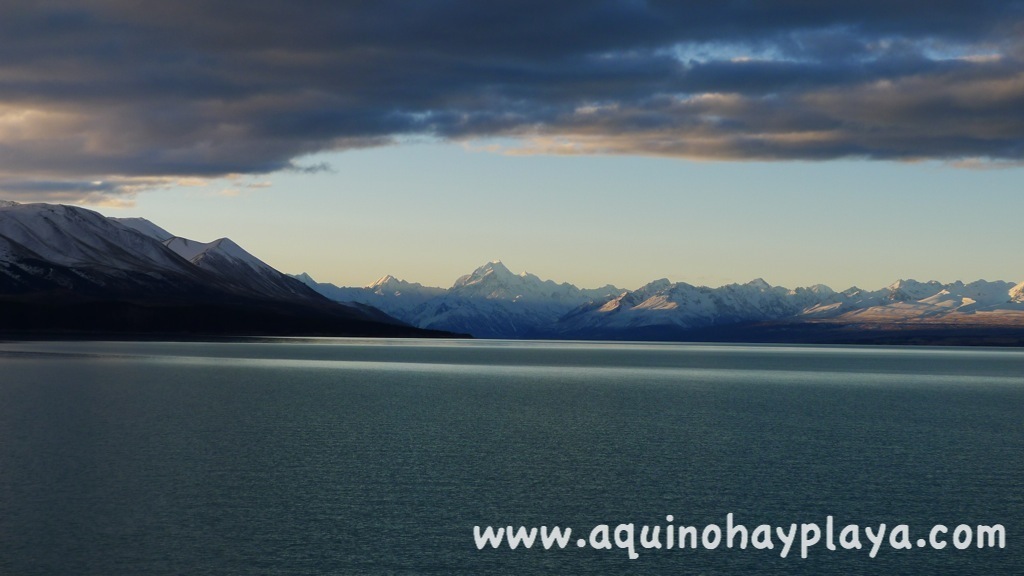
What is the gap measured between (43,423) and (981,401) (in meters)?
99.0

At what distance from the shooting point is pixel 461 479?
54344 mm

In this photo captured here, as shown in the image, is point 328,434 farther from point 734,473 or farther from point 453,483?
point 734,473

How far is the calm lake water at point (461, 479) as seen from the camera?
1513 inches

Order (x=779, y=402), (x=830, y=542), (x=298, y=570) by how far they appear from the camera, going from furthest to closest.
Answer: (x=779, y=402)
(x=830, y=542)
(x=298, y=570)

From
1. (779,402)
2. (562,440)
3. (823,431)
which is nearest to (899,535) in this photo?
(562,440)

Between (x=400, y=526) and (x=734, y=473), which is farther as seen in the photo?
(x=734, y=473)

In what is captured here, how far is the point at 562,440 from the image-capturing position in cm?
7219

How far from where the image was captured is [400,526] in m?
42.7

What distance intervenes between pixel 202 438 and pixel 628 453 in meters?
28.7

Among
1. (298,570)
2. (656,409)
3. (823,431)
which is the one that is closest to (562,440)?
(823,431)

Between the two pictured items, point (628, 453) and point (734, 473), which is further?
point (628, 453)

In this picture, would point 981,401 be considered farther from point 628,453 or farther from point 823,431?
point 628,453

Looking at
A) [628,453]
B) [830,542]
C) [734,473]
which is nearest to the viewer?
[830,542]

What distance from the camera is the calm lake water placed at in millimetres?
38438
